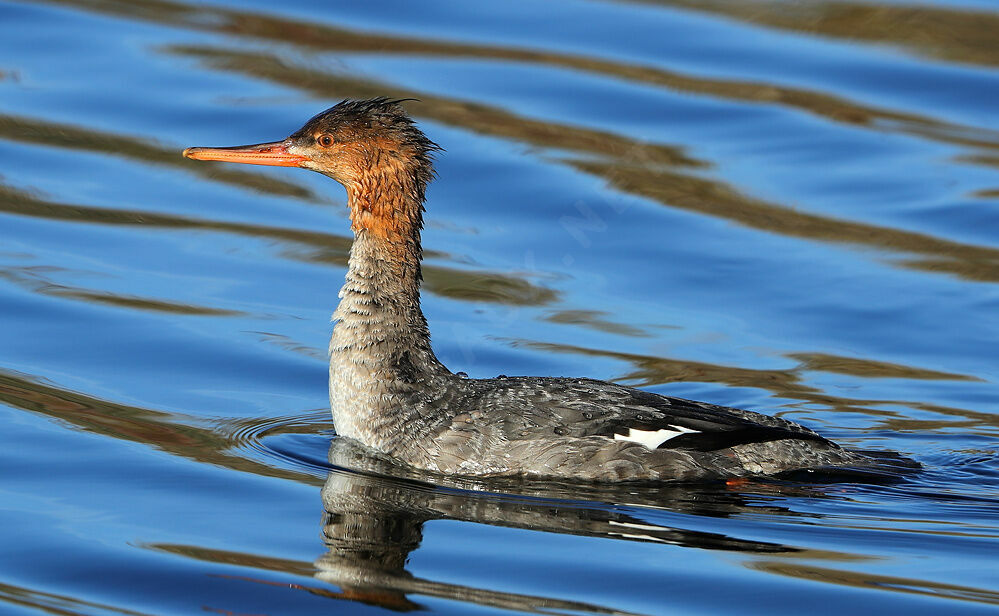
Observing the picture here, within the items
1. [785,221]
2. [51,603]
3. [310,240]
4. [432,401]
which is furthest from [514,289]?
[51,603]

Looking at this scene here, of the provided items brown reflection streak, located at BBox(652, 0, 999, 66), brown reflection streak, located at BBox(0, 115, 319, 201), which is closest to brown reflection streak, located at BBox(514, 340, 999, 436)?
brown reflection streak, located at BBox(0, 115, 319, 201)

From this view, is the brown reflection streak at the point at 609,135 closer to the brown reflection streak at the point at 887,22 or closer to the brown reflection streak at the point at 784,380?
the brown reflection streak at the point at 887,22

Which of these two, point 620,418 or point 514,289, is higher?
point 514,289

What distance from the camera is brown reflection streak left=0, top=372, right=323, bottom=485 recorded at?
356 inches

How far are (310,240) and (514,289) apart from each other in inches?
77.3

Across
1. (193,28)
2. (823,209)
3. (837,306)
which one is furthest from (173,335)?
(193,28)

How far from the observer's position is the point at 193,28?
18.2m

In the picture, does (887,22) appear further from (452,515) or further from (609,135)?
(452,515)

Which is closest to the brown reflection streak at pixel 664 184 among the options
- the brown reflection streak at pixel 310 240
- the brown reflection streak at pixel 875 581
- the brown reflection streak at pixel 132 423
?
the brown reflection streak at pixel 310 240

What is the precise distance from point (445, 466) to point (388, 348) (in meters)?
0.93

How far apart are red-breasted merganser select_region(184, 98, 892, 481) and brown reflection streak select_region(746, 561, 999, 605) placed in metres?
1.32

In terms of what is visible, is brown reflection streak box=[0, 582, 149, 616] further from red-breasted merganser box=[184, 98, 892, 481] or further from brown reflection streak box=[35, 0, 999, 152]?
brown reflection streak box=[35, 0, 999, 152]

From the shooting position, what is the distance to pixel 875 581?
7500 mm

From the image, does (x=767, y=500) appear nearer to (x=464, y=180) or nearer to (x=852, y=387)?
(x=852, y=387)
